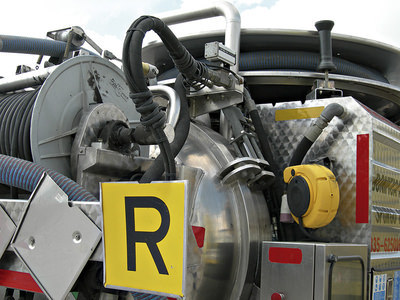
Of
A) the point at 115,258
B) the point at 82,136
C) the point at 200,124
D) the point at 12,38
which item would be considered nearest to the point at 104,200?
the point at 115,258

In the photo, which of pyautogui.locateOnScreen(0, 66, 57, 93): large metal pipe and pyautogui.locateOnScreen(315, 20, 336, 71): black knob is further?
pyautogui.locateOnScreen(315, 20, 336, 71): black knob

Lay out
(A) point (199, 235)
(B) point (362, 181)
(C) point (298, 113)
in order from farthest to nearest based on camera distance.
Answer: (C) point (298, 113) < (B) point (362, 181) < (A) point (199, 235)

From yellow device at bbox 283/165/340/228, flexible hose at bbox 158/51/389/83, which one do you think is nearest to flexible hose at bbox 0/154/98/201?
yellow device at bbox 283/165/340/228

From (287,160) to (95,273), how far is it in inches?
50.9

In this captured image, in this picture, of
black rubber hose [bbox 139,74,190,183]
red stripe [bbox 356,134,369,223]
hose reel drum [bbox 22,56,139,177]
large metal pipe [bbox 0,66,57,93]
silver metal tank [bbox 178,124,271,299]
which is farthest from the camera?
red stripe [bbox 356,134,369,223]

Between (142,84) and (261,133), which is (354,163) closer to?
(261,133)

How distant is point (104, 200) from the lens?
1514 mm

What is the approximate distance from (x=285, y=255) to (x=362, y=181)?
1.86 feet

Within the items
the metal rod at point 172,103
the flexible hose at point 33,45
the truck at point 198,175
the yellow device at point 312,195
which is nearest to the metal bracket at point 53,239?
the truck at point 198,175

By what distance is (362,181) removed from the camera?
228 cm

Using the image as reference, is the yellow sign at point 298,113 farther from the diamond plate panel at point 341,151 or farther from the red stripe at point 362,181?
the red stripe at point 362,181

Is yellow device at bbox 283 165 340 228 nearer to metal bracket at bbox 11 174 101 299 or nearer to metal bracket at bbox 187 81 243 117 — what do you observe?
metal bracket at bbox 187 81 243 117

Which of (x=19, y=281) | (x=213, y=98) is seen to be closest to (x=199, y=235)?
(x=19, y=281)

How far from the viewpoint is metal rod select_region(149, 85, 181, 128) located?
6.71 feet
